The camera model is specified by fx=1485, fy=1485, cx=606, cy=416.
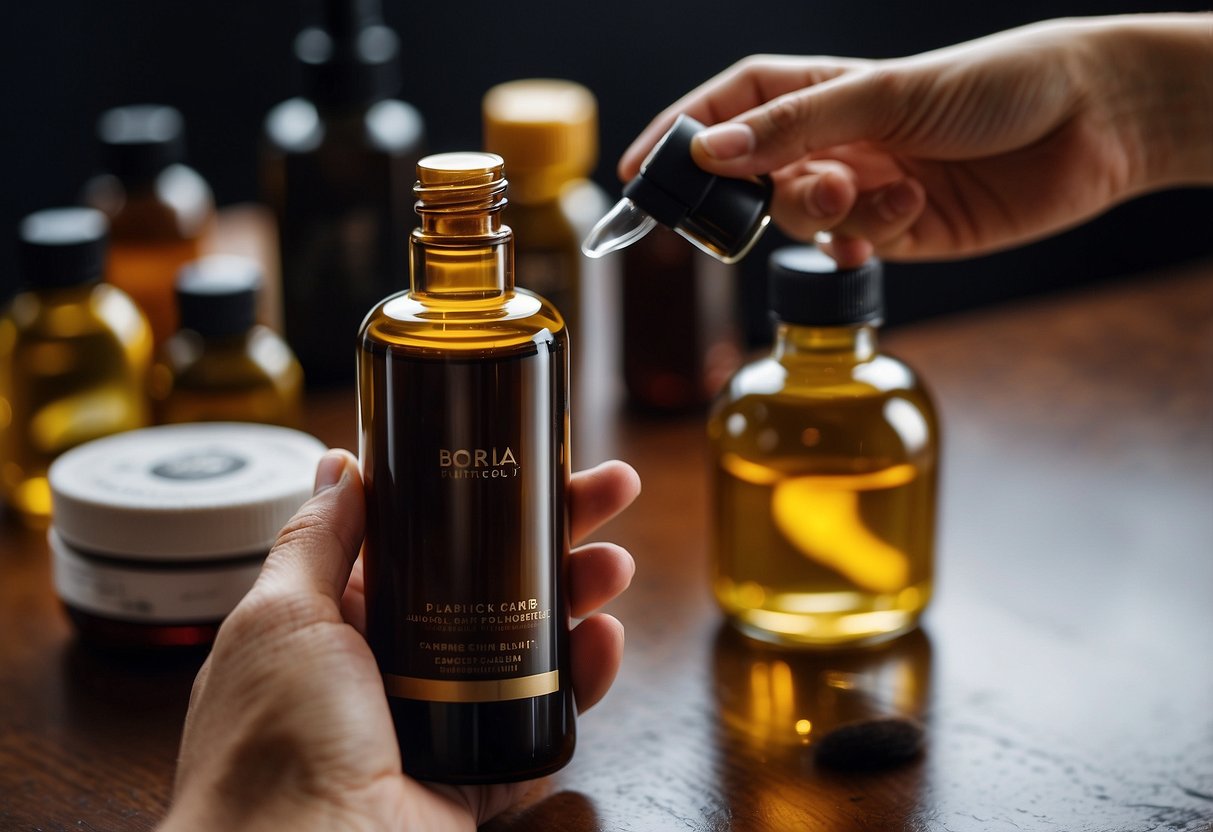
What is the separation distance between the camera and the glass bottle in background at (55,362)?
1.11m

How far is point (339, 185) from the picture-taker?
4.32ft

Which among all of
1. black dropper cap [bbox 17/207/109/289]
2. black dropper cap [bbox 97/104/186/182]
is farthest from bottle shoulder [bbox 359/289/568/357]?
black dropper cap [bbox 97/104/186/182]

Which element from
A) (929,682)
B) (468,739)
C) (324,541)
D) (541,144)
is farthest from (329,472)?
(541,144)

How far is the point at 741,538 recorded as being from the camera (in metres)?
0.89

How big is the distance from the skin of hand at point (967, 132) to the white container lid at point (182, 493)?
0.95 feet

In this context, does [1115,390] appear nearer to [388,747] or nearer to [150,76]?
[388,747]

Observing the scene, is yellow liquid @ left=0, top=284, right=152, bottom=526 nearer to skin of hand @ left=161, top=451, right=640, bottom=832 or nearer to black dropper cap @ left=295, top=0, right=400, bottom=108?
black dropper cap @ left=295, top=0, right=400, bottom=108

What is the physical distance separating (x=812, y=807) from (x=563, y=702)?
0.45ft

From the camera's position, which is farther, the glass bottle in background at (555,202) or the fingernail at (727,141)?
the glass bottle in background at (555,202)

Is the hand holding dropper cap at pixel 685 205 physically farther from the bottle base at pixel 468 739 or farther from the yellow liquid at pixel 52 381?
the yellow liquid at pixel 52 381

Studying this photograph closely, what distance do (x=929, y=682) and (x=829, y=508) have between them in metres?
0.12

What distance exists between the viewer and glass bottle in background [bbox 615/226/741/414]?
129cm

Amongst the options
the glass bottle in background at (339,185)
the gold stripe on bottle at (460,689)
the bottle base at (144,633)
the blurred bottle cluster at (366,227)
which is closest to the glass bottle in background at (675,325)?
the blurred bottle cluster at (366,227)

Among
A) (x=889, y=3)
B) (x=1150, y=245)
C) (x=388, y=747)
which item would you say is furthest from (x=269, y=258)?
(x=1150, y=245)
